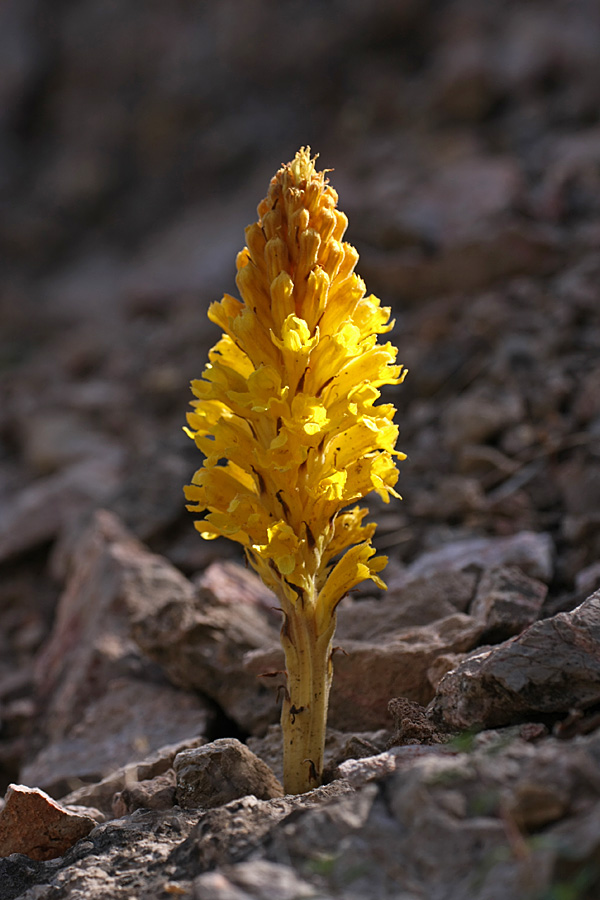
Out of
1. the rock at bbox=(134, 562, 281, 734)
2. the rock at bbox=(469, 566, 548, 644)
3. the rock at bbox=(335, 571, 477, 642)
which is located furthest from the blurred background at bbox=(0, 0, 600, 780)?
the rock at bbox=(134, 562, 281, 734)

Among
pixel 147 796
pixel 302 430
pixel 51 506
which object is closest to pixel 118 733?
pixel 147 796

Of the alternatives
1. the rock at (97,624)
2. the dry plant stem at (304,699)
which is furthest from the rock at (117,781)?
the rock at (97,624)

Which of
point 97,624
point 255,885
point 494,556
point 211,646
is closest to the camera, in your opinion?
point 255,885

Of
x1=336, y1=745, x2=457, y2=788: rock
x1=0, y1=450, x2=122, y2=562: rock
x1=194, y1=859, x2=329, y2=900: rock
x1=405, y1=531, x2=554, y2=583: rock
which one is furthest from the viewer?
x1=0, y1=450, x2=122, y2=562: rock

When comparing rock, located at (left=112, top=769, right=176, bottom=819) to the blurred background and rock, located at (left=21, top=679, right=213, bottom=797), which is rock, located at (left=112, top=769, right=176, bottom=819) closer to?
rock, located at (left=21, top=679, right=213, bottom=797)

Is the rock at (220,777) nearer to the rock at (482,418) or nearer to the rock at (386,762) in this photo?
the rock at (386,762)

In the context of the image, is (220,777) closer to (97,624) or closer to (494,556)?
(494,556)
